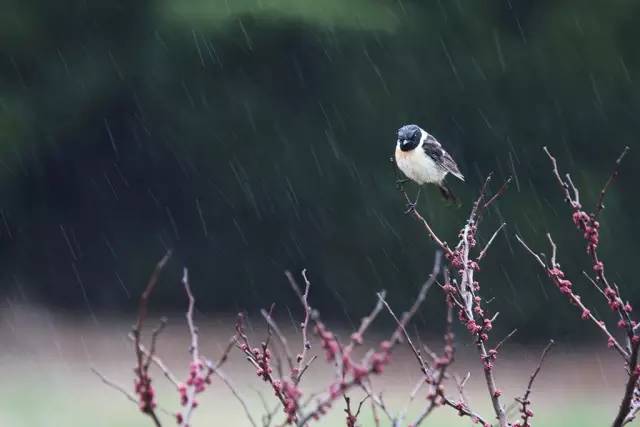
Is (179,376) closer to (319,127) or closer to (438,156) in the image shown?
(319,127)

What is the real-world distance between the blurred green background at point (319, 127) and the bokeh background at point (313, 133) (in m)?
0.02

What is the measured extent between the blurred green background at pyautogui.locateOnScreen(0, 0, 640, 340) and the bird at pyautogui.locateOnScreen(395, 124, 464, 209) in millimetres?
5782

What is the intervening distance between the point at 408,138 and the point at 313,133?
673 cm

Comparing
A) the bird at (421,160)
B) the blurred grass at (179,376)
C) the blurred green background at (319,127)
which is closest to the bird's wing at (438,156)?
the bird at (421,160)

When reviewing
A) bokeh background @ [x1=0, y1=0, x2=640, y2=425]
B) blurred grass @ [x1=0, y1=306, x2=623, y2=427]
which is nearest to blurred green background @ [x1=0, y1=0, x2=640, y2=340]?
bokeh background @ [x1=0, y1=0, x2=640, y2=425]

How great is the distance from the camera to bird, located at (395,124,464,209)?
5.78 metres

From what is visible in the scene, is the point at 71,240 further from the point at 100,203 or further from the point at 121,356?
the point at 121,356

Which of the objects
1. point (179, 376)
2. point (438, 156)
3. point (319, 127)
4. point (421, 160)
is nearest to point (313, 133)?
point (319, 127)

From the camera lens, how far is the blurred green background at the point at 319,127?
39.4ft

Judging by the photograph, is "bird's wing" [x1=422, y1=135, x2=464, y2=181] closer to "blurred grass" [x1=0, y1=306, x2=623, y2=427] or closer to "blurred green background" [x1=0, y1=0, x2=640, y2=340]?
"blurred grass" [x1=0, y1=306, x2=623, y2=427]

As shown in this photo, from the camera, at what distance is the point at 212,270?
13.8 m

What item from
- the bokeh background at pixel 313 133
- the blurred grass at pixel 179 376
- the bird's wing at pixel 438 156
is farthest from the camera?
the bokeh background at pixel 313 133

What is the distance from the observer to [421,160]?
19.2ft

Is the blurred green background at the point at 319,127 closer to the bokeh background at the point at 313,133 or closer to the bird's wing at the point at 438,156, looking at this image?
the bokeh background at the point at 313,133
